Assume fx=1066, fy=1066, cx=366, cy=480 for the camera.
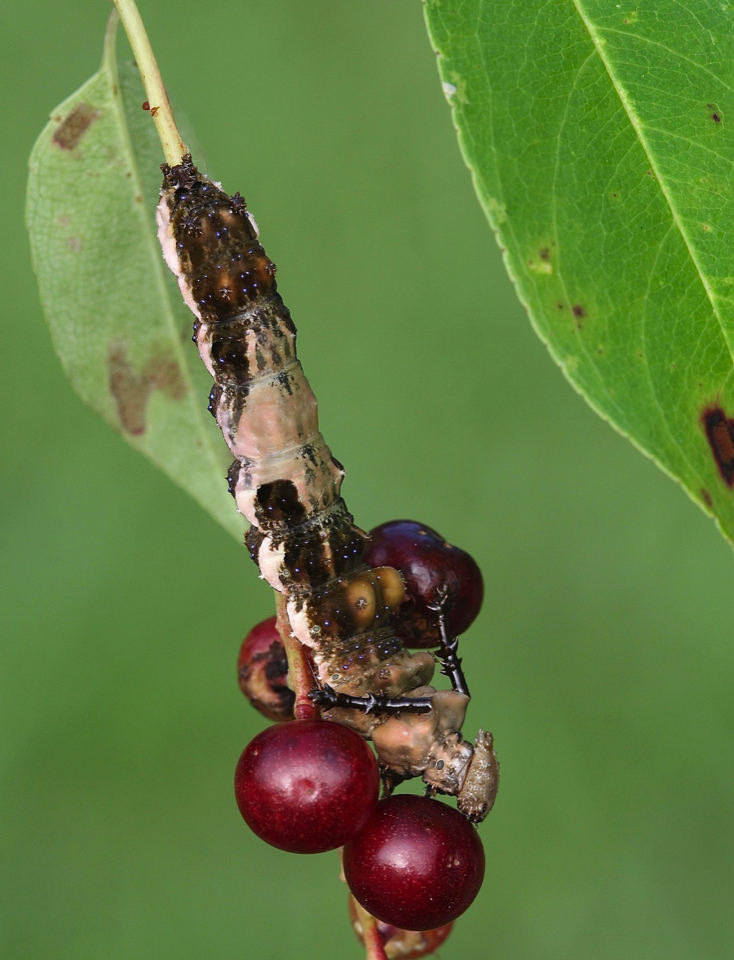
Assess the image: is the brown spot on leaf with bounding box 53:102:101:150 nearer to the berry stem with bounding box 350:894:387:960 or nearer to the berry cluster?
the berry cluster

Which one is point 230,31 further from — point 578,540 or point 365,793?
point 365,793

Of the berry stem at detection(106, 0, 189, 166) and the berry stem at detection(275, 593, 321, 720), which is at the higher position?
the berry stem at detection(106, 0, 189, 166)

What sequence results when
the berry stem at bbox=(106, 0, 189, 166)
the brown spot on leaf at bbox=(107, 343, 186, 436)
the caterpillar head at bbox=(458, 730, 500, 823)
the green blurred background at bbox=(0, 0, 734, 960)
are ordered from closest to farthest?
the berry stem at bbox=(106, 0, 189, 166), the caterpillar head at bbox=(458, 730, 500, 823), the brown spot on leaf at bbox=(107, 343, 186, 436), the green blurred background at bbox=(0, 0, 734, 960)

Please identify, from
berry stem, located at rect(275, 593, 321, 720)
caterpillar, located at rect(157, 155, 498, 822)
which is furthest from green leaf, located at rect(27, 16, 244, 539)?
berry stem, located at rect(275, 593, 321, 720)

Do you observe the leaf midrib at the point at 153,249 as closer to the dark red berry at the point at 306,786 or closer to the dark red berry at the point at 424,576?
the dark red berry at the point at 424,576

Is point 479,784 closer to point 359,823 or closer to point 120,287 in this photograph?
point 359,823

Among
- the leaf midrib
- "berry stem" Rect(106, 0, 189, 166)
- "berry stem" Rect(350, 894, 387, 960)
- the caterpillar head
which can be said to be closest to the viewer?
"berry stem" Rect(106, 0, 189, 166)

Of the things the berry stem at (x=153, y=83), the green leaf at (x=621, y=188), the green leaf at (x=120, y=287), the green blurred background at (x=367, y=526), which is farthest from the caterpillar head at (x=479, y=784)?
the green blurred background at (x=367, y=526)


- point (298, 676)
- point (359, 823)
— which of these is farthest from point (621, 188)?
point (359, 823)
